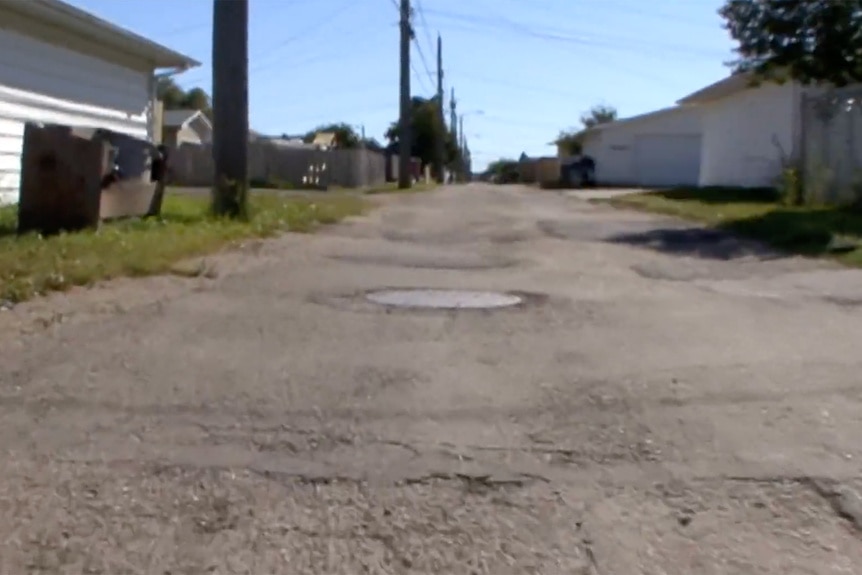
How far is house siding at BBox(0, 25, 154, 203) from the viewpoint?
1772cm

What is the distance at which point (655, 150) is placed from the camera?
5481cm

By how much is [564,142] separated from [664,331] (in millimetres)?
78883

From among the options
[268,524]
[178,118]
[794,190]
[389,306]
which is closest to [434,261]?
[389,306]

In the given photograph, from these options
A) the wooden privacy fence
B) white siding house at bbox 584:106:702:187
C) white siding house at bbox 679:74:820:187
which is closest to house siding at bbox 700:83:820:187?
white siding house at bbox 679:74:820:187

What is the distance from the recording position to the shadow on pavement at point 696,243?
14.2 m

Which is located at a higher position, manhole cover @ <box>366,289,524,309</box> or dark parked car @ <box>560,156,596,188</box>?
dark parked car @ <box>560,156,596,188</box>

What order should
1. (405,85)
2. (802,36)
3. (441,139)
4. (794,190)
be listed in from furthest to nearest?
(441,139), (405,85), (794,190), (802,36)

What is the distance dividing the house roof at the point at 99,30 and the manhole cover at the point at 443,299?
346 inches

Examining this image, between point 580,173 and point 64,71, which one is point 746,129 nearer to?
point 580,173

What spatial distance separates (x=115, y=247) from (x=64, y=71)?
364 inches

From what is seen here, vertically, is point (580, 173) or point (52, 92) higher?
point (52, 92)

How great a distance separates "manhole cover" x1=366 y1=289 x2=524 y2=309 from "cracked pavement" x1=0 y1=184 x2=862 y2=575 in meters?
0.21

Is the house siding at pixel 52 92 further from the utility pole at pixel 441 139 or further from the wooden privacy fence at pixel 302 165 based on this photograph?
the utility pole at pixel 441 139

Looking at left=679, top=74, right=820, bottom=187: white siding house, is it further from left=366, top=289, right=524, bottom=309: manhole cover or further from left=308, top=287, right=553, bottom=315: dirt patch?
left=308, top=287, right=553, bottom=315: dirt patch
